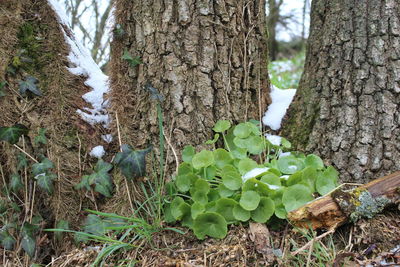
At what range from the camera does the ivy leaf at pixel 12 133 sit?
6.75 ft

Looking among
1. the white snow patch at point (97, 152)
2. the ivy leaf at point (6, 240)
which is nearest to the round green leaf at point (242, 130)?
the white snow patch at point (97, 152)

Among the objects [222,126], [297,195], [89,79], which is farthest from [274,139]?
[89,79]

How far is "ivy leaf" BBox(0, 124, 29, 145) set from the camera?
81.0 inches

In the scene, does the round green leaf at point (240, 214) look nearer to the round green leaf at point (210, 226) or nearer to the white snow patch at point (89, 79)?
the round green leaf at point (210, 226)

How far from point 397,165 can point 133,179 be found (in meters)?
1.41

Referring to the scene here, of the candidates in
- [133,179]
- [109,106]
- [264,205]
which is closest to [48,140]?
[109,106]

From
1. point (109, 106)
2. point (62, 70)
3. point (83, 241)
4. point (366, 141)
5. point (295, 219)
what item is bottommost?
point (83, 241)

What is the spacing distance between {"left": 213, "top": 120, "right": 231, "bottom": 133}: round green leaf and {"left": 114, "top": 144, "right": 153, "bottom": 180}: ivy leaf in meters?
0.42

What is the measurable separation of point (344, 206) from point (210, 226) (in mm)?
635

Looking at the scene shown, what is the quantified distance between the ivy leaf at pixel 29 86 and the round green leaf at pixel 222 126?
1059 millimetres

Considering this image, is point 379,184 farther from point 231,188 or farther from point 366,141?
point 231,188

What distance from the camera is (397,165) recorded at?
1.95m

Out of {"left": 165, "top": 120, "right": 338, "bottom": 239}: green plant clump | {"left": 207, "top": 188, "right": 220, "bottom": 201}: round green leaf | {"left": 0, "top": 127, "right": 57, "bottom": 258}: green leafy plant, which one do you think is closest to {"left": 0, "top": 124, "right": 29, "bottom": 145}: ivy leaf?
{"left": 0, "top": 127, "right": 57, "bottom": 258}: green leafy plant

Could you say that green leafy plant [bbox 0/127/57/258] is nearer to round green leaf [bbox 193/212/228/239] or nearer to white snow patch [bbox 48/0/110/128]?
white snow patch [bbox 48/0/110/128]
